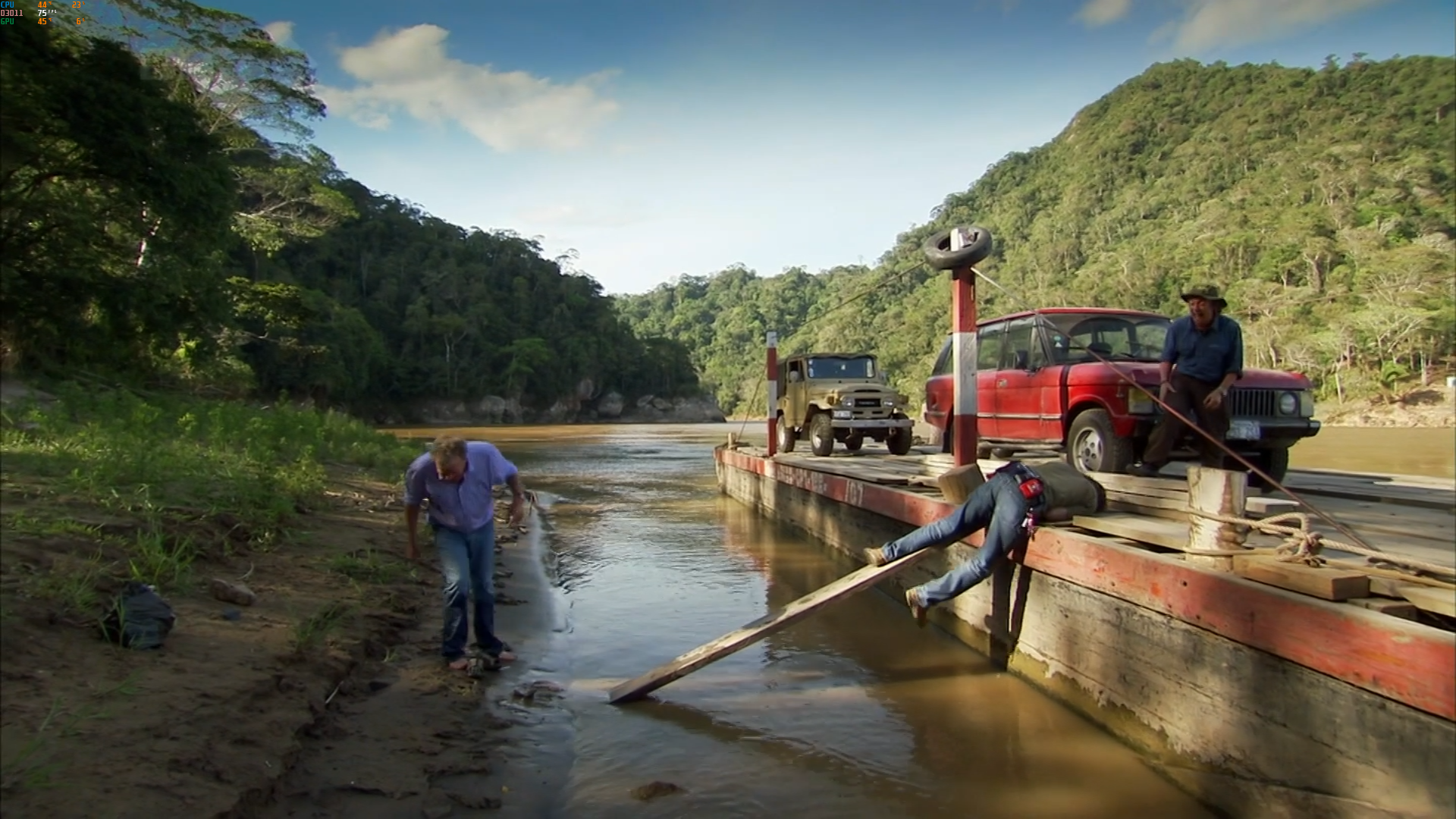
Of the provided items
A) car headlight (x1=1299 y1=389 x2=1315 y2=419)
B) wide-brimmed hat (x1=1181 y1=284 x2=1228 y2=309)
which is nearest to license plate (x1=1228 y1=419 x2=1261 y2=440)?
car headlight (x1=1299 y1=389 x2=1315 y2=419)

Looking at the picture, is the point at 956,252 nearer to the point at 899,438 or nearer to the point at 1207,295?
the point at 1207,295

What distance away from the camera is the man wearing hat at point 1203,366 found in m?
5.76

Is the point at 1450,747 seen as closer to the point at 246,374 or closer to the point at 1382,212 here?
the point at 246,374

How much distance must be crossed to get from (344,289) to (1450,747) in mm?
89327

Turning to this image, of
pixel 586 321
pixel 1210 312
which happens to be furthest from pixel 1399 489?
pixel 586 321

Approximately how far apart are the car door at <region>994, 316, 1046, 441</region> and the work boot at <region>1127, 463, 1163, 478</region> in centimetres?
96

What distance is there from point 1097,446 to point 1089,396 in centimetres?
45

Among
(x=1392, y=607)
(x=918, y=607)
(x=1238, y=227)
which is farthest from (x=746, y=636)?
(x=1238, y=227)

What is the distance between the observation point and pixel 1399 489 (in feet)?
23.5

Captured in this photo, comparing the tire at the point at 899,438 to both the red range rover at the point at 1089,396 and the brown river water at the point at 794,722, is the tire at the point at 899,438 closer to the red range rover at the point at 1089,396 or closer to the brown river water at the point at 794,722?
the red range rover at the point at 1089,396

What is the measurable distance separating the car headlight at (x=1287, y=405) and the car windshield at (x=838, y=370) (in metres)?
8.60

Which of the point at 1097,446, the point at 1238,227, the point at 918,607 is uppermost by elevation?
the point at 1238,227

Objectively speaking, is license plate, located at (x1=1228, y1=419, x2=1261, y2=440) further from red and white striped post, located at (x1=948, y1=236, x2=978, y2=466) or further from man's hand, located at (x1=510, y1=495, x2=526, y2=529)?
man's hand, located at (x1=510, y1=495, x2=526, y2=529)

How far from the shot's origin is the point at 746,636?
18.2ft
